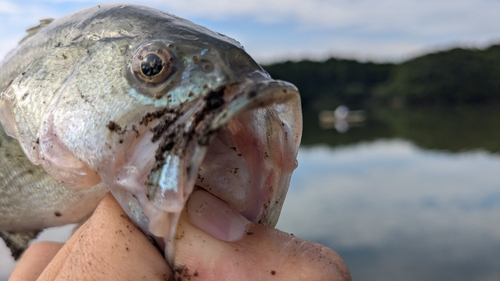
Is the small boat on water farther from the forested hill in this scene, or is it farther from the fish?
the fish

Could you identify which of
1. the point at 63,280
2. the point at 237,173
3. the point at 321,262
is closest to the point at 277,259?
the point at 321,262

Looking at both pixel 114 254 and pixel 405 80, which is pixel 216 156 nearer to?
pixel 114 254

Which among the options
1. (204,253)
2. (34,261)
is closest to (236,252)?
(204,253)

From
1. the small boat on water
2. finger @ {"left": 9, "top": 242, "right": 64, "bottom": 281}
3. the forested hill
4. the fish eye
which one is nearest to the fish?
the fish eye

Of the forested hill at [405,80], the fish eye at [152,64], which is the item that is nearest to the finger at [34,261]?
the fish eye at [152,64]

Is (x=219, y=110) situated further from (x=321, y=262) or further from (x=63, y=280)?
(x=63, y=280)

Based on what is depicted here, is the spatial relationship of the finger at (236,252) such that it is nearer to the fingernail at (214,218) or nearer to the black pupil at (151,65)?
the fingernail at (214,218)

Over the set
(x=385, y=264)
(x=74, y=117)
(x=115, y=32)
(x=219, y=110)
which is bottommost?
(x=385, y=264)
